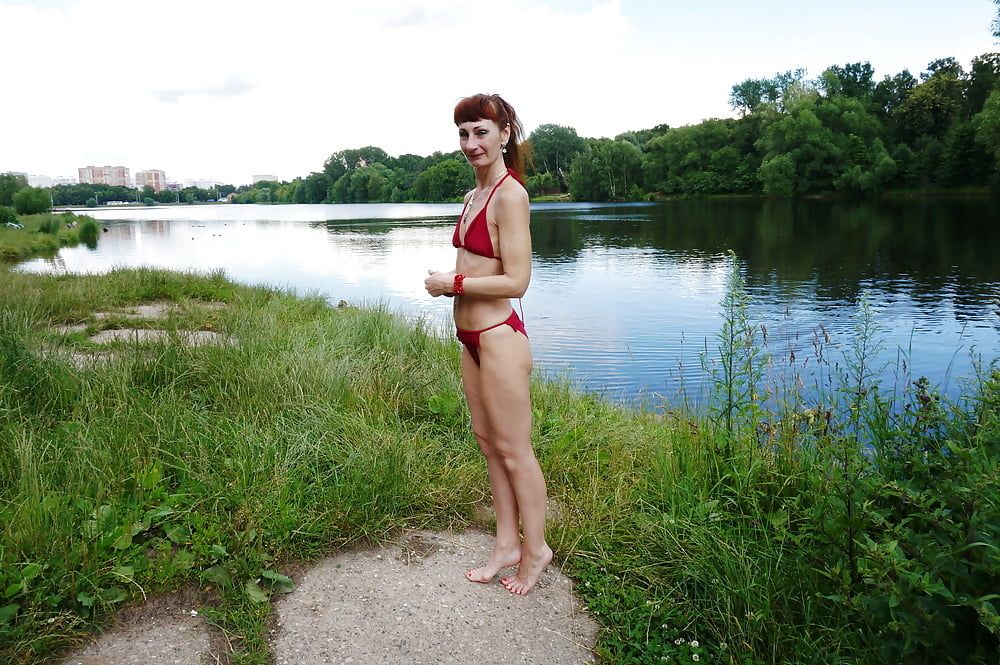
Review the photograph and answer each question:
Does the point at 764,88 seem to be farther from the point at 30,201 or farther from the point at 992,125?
the point at 30,201

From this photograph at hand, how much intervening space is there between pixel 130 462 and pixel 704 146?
328 ft

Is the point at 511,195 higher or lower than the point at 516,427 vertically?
higher

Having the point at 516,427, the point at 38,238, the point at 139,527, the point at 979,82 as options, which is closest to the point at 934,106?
the point at 979,82

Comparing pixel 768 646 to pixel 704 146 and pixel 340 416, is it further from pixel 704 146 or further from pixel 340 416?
pixel 704 146

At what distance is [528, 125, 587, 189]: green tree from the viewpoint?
111 meters

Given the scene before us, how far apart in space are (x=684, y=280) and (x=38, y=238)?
34.5 metres

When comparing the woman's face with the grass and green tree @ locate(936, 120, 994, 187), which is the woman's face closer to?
the grass

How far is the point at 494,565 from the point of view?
12.0 ft

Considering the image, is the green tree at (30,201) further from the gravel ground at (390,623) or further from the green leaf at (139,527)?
the gravel ground at (390,623)

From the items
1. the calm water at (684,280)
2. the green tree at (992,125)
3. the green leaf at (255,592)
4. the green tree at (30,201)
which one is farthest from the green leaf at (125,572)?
the green tree at (30,201)

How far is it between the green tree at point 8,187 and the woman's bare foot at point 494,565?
68.9 meters

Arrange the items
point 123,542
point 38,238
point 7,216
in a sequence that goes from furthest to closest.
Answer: point 7,216, point 38,238, point 123,542

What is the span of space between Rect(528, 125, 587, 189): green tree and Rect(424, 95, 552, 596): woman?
109m

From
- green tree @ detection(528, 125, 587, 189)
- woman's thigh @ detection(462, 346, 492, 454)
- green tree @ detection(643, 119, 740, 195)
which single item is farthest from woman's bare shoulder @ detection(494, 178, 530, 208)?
green tree @ detection(528, 125, 587, 189)
